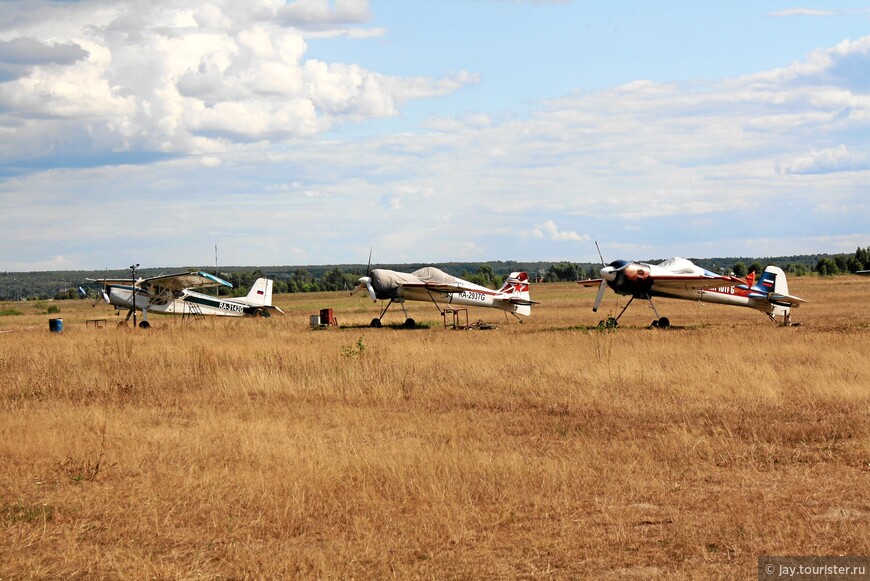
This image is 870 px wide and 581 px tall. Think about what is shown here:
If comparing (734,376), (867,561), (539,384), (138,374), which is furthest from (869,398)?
(138,374)

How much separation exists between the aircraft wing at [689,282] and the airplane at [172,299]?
16.6 meters

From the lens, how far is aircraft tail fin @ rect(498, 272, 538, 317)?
37.2 m

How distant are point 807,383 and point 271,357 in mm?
9993

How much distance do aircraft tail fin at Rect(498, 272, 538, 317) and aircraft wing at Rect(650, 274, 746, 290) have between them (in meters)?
6.97

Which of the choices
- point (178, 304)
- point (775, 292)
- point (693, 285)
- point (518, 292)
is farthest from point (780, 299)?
point (178, 304)

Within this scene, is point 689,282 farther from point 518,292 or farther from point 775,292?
point 518,292

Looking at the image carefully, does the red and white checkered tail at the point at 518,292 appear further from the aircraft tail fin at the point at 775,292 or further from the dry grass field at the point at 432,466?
the dry grass field at the point at 432,466

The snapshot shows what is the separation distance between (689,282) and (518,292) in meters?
8.11

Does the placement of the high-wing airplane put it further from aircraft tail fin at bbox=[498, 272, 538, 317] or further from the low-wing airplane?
the low-wing airplane

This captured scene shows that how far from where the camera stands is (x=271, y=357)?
17.9 meters

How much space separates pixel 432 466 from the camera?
8.29m

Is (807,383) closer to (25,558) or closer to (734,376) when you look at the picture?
(734,376)

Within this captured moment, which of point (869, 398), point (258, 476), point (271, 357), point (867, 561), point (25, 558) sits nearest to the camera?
point (867, 561)

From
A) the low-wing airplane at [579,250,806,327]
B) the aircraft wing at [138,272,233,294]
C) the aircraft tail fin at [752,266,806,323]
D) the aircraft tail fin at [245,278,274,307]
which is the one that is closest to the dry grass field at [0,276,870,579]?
the low-wing airplane at [579,250,806,327]
